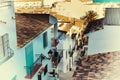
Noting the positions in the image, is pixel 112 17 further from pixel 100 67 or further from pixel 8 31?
pixel 8 31

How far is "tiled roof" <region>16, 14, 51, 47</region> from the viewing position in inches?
226

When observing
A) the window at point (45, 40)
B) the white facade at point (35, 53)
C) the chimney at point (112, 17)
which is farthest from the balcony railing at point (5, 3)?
the window at point (45, 40)

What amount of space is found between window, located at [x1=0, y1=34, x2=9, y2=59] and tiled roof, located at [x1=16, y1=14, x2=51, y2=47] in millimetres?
613

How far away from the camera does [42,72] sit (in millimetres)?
7363

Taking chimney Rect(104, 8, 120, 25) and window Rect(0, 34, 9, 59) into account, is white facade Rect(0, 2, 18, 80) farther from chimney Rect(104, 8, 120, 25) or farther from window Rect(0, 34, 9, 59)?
chimney Rect(104, 8, 120, 25)

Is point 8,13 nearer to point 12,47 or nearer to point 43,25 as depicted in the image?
point 12,47

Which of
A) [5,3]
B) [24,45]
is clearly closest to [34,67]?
[24,45]

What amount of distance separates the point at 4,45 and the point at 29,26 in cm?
220

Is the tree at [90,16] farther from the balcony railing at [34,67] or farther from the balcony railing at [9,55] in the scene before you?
the balcony railing at [9,55]

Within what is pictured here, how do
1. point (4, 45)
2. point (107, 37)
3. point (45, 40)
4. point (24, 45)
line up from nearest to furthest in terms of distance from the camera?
1. point (107, 37)
2. point (4, 45)
3. point (24, 45)
4. point (45, 40)

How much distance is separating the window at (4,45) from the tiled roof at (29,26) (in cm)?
61

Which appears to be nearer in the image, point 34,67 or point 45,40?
point 34,67

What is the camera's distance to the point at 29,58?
6262 millimetres

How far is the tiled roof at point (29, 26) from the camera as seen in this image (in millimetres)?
5746
